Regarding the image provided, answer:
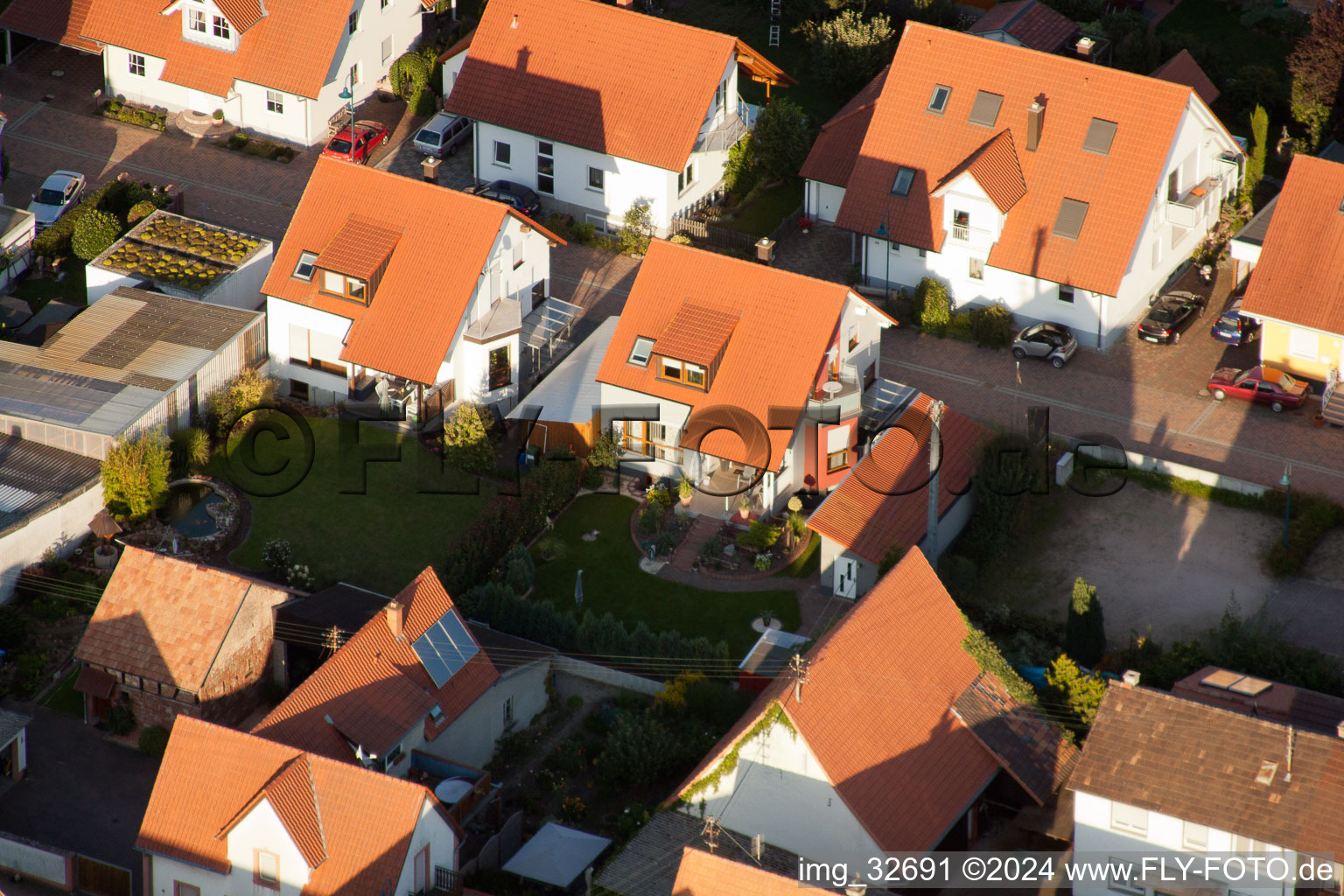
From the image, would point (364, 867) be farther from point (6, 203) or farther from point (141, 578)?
point (6, 203)

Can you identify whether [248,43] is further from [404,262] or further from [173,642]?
[173,642]

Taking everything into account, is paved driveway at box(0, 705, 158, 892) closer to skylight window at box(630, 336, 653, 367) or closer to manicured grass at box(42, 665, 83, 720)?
manicured grass at box(42, 665, 83, 720)

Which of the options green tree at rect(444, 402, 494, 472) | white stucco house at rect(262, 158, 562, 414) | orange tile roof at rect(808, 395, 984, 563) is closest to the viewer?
orange tile roof at rect(808, 395, 984, 563)

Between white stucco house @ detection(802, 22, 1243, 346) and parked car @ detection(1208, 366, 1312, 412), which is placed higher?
white stucco house @ detection(802, 22, 1243, 346)

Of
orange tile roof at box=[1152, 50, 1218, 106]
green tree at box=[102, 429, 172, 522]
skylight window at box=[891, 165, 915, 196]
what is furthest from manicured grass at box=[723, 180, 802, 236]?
green tree at box=[102, 429, 172, 522]

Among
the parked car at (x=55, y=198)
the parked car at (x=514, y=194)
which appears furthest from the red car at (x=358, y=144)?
the parked car at (x=55, y=198)

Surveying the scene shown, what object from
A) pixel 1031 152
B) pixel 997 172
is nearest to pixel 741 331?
pixel 997 172

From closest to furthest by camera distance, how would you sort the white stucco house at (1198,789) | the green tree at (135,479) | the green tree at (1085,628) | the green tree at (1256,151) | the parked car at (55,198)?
the white stucco house at (1198,789), the green tree at (1085,628), the green tree at (135,479), the parked car at (55,198), the green tree at (1256,151)

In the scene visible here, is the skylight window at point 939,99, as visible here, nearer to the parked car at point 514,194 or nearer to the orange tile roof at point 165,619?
the parked car at point 514,194
